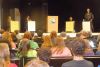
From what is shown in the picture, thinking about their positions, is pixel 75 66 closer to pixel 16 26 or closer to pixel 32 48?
pixel 32 48

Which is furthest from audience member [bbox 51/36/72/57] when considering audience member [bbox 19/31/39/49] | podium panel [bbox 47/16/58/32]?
podium panel [bbox 47/16/58/32]

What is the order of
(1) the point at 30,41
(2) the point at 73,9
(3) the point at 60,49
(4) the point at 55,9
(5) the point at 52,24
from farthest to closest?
1. (4) the point at 55,9
2. (2) the point at 73,9
3. (5) the point at 52,24
4. (1) the point at 30,41
5. (3) the point at 60,49

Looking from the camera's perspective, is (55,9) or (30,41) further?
(55,9)

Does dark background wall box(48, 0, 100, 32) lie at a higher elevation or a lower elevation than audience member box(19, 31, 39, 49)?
higher

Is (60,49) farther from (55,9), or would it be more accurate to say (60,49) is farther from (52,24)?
(55,9)

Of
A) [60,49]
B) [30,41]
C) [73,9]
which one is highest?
[73,9]

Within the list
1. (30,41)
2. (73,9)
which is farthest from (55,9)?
(30,41)

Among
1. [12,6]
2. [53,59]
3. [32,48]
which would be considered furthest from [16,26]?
[53,59]

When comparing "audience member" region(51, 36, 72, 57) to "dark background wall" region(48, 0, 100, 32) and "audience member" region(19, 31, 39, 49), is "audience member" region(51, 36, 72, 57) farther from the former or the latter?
"dark background wall" region(48, 0, 100, 32)

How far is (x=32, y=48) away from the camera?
22.2ft

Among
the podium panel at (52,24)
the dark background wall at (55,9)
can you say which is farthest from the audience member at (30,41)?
the dark background wall at (55,9)

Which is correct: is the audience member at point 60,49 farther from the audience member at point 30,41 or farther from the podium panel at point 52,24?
the podium panel at point 52,24

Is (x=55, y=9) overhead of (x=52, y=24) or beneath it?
overhead

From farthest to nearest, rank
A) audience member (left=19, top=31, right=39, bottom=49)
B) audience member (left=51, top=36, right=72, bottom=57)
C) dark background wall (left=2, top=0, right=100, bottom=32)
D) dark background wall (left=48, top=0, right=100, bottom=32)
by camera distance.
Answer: dark background wall (left=48, top=0, right=100, bottom=32) < dark background wall (left=2, top=0, right=100, bottom=32) < audience member (left=19, top=31, right=39, bottom=49) < audience member (left=51, top=36, right=72, bottom=57)
